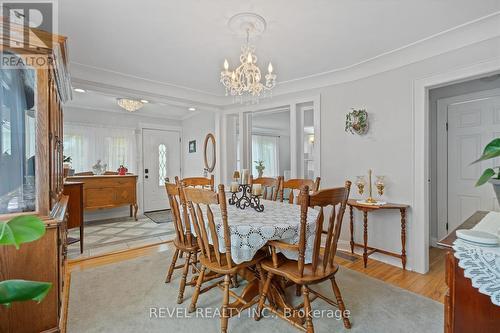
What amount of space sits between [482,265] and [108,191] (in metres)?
5.19

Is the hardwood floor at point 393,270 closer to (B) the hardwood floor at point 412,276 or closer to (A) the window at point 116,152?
(B) the hardwood floor at point 412,276

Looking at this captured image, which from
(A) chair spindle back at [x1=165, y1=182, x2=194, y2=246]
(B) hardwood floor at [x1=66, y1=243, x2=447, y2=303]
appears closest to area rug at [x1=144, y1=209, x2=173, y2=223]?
(B) hardwood floor at [x1=66, y1=243, x2=447, y2=303]

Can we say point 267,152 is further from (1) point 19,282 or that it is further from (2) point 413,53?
(1) point 19,282

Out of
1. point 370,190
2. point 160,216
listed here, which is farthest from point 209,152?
point 370,190

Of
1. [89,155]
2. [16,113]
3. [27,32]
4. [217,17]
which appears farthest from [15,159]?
[89,155]

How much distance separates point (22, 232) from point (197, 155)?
15.9 ft

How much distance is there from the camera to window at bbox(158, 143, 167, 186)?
239 inches

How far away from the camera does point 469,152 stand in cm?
319

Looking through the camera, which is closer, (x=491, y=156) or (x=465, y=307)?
(x=491, y=156)

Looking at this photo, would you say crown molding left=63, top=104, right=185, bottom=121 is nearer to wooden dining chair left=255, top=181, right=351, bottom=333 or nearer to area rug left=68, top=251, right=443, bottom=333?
area rug left=68, top=251, right=443, bottom=333

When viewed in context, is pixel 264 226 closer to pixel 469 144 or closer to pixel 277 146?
pixel 469 144

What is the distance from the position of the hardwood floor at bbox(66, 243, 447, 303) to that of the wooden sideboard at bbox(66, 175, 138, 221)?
1.75m

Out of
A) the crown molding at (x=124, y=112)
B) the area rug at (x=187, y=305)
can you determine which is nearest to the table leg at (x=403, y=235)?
the area rug at (x=187, y=305)

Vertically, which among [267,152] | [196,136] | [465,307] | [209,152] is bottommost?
[465,307]
